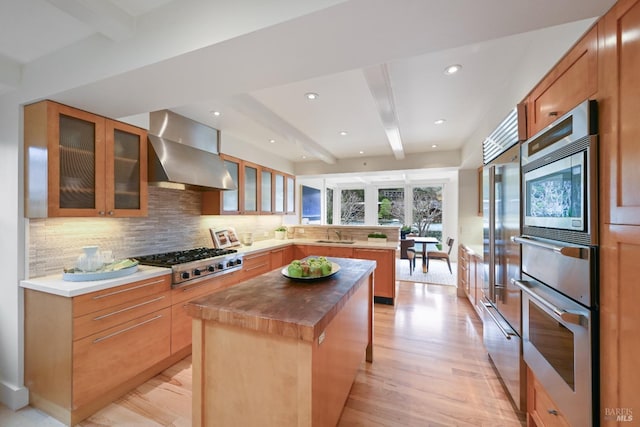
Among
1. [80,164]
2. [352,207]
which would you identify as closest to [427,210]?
[352,207]

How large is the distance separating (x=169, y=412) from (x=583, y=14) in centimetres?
328

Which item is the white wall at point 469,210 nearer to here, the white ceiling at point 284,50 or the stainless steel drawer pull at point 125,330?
the white ceiling at point 284,50

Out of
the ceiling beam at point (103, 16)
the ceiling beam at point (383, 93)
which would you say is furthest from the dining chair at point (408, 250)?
the ceiling beam at point (103, 16)

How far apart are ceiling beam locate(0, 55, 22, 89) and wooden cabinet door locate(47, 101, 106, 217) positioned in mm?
386

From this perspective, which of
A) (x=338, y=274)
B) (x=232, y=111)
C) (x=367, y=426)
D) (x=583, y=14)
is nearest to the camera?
(x=583, y=14)

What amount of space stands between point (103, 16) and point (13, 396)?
2726 mm

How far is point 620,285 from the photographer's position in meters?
0.94

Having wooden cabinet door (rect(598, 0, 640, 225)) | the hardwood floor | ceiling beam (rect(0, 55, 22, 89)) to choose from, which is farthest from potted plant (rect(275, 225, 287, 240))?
wooden cabinet door (rect(598, 0, 640, 225))

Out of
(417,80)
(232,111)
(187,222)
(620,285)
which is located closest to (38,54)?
(232,111)

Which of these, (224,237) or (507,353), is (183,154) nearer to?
(224,237)

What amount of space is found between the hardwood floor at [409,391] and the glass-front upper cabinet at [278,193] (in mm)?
2905

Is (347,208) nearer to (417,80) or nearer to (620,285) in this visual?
(417,80)

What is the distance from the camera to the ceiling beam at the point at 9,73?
6.07 ft

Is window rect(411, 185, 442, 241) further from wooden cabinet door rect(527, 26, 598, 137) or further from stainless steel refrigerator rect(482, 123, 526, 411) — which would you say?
wooden cabinet door rect(527, 26, 598, 137)
